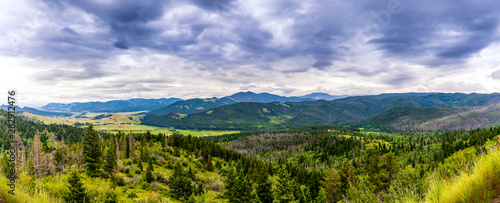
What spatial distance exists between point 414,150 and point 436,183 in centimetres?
22269

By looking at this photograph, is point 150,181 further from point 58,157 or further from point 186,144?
point 186,144

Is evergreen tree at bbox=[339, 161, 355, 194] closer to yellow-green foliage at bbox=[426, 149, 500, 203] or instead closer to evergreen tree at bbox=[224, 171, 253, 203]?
evergreen tree at bbox=[224, 171, 253, 203]

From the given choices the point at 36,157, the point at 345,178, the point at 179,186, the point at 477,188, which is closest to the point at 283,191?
the point at 345,178

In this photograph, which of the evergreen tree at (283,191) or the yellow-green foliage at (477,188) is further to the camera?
the evergreen tree at (283,191)

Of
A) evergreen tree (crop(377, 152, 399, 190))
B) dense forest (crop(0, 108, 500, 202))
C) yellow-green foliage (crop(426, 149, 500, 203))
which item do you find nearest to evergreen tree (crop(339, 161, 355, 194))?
dense forest (crop(0, 108, 500, 202))

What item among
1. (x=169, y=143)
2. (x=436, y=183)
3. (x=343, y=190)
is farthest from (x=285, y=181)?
(x=169, y=143)

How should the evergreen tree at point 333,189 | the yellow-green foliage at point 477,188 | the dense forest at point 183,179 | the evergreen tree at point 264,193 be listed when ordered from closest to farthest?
the yellow-green foliage at point 477,188, the dense forest at point 183,179, the evergreen tree at point 264,193, the evergreen tree at point 333,189

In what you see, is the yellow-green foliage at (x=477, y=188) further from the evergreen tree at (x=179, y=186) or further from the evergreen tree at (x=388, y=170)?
the evergreen tree at (x=388, y=170)

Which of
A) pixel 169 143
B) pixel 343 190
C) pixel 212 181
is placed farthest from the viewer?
pixel 169 143

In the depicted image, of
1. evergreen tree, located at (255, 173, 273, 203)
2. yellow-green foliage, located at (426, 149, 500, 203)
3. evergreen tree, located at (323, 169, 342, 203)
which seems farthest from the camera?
evergreen tree, located at (323, 169, 342, 203)

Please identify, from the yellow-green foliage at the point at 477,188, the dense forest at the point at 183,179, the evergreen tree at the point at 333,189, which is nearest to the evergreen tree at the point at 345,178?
the dense forest at the point at 183,179

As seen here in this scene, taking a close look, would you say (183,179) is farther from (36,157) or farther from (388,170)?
(388,170)

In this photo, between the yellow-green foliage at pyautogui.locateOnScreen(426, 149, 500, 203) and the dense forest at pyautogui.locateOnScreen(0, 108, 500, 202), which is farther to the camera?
the dense forest at pyautogui.locateOnScreen(0, 108, 500, 202)

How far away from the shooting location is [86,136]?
4750 cm
